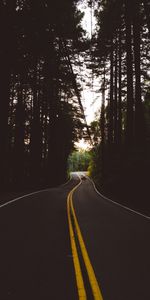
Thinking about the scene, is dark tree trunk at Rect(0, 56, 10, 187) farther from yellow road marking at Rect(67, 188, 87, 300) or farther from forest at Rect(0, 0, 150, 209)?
yellow road marking at Rect(67, 188, 87, 300)

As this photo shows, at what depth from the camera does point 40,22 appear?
48.6 feet

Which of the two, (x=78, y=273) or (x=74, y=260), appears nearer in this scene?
(x=78, y=273)

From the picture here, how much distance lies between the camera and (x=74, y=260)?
710 cm

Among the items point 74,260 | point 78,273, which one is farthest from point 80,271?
point 74,260

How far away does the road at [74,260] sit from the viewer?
17.2 feet

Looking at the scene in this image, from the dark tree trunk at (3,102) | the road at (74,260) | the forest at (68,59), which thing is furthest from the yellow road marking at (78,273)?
the dark tree trunk at (3,102)

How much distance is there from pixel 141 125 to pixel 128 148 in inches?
107

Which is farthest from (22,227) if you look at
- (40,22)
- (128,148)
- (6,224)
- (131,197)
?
(128,148)

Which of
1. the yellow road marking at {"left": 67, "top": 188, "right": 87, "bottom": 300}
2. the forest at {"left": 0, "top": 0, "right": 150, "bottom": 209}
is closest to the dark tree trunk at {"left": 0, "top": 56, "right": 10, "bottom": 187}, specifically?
the forest at {"left": 0, "top": 0, "right": 150, "bottom": 209}

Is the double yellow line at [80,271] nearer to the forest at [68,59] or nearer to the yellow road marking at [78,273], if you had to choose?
the yellow road marking at [78,273]

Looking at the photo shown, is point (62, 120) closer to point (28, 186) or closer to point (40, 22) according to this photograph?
point (28, 186)

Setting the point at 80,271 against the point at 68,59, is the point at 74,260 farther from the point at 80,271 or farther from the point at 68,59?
the point at 68,59

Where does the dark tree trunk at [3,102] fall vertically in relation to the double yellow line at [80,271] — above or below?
above

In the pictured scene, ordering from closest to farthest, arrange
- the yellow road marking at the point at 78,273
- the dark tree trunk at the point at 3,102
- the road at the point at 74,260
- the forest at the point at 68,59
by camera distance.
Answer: the yellow road marking at the point at 78,273 < the road at the point at 74,260 < the forest at the point at 68,59 < the dark tree trunk at the point at 3,102
